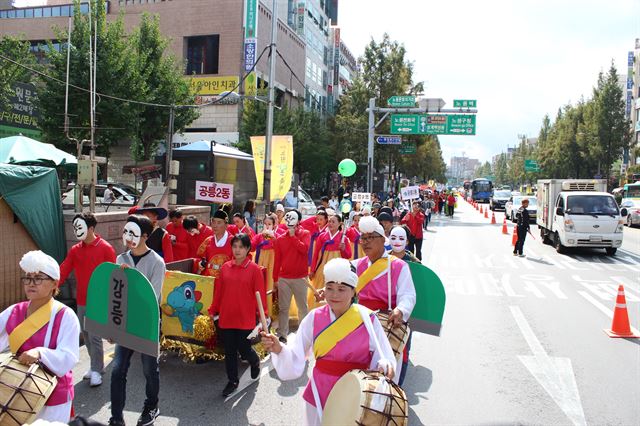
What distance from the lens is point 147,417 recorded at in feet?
15.8

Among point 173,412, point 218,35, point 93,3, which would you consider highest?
point 218,35

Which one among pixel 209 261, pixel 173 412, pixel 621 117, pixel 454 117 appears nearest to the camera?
pixel 173 412

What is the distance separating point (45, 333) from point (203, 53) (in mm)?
43803

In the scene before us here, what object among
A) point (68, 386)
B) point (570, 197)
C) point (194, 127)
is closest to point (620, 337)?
point (68, 386)

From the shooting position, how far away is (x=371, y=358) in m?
3.30

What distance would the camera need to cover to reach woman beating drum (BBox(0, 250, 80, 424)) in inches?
125

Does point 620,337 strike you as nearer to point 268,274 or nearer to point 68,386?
point 268,274

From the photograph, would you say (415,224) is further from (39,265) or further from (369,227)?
(39,265)

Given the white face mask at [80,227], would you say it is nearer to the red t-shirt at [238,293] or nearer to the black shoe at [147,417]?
the red t-shirt at [238,293]

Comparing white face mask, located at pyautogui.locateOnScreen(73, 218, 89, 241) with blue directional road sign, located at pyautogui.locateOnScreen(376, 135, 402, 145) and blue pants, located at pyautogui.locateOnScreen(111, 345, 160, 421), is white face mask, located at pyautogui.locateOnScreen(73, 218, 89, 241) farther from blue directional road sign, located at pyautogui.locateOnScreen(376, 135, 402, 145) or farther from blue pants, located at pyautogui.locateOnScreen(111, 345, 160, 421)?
blue directional road sign, located at pyautogui.locateOnScreen(376, 135, 402, 145)

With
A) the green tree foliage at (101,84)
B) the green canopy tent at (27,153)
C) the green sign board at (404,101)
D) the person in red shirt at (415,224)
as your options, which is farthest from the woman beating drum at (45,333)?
the green sign board at (404,101)

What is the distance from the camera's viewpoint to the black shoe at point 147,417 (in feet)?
15.7

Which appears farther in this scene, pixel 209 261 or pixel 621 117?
pixel 621 117

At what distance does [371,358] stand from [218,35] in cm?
4346
